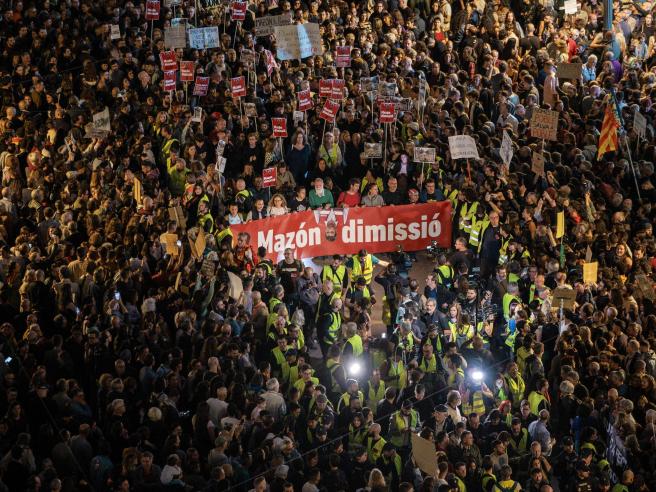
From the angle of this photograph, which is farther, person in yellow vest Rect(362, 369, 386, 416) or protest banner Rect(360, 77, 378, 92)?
protest banner Rect(360, 77, 378, 92)

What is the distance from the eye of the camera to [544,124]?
73.6 feet

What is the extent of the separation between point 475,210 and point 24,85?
787cm

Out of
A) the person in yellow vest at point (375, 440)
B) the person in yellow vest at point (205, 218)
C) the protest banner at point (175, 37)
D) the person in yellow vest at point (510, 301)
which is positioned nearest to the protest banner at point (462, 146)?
the person in yellow vest at point (510, 301)

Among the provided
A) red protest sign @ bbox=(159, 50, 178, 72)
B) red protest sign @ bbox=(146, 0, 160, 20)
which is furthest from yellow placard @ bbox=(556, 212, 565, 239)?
red protest sign @ bbox=(146, 0, 160, 20)

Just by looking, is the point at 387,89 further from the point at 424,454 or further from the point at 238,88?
the point at 424,454

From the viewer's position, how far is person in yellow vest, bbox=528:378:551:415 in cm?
1794

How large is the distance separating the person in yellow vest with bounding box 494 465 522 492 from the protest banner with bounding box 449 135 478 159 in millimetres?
6492

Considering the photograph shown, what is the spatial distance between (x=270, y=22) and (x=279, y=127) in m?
3.23

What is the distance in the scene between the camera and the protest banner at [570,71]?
2475 cm

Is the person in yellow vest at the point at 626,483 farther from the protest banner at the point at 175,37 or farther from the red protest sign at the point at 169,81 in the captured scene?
the protest banner at the point at 175,37

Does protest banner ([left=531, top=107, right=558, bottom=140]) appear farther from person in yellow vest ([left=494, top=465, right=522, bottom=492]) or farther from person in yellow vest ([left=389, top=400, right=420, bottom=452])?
person in yellow vest ([left=494, top=465, right=522, bottom=492])

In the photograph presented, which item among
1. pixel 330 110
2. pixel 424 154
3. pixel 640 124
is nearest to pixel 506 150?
pixel 424 154

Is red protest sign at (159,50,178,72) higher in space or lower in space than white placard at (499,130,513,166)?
higher

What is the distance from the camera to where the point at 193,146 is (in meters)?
22.5
